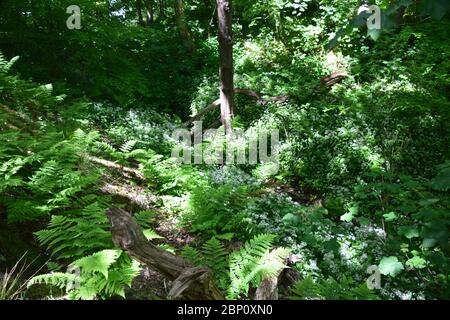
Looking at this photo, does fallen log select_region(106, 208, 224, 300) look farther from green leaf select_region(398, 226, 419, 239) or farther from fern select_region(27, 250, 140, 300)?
green leaf select_region(398, 226, 419, 239)

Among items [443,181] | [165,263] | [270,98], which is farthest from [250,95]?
[443,181]

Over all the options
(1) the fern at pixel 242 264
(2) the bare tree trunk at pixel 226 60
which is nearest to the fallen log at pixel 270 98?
(2) the bare tree trunk at pixel 226 60

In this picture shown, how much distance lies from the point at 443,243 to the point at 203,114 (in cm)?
739

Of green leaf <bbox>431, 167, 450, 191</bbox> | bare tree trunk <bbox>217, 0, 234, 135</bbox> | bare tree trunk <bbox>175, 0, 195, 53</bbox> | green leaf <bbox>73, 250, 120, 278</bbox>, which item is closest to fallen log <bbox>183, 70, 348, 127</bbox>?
bare tree trunk <bbox>217, 0, 234, 135</bbox>

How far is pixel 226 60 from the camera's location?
8.26 metres

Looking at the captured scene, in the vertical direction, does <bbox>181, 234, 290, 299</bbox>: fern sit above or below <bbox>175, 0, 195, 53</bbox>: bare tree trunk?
below

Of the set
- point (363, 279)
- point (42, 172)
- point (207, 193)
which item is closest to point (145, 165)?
point (207, 193)

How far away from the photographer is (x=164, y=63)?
1220cm

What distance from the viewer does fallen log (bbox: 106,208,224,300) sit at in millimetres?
3164

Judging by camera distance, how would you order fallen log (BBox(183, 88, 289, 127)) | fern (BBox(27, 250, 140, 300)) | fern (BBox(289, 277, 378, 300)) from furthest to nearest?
fallen log (BBox(183, 88, 289, 127)) < fern (BBox(27, 250, 140, 300)) < fern (BBox(289, 277, 378, 300))

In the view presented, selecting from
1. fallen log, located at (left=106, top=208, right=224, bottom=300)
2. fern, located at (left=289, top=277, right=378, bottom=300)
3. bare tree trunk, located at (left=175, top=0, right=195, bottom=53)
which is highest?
bare tree trunk, located at (left=175, top=0, right=195, bottom=53)

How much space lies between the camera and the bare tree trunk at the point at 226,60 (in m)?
7.86

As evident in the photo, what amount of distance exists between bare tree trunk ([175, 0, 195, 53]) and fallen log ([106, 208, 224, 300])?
10.1 m
